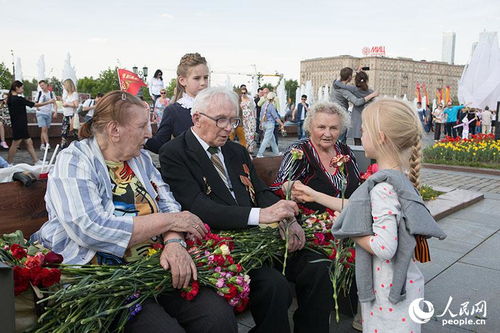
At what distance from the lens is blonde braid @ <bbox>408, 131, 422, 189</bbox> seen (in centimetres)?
222

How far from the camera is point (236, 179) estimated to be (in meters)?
3.06

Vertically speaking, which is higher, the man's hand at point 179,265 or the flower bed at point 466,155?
the man's hand at point 179,265

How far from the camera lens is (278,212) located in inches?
106

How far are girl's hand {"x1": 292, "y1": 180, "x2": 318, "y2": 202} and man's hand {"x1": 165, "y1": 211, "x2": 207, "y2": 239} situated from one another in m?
0.70

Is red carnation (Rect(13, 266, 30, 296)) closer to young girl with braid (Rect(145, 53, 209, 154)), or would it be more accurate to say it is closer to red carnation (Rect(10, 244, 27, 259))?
red carnation (Rect(10, 244, 27, 259))

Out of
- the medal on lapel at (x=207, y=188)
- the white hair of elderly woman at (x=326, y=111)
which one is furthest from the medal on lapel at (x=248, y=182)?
the white hair of elderly woman at (x=326, y=111)

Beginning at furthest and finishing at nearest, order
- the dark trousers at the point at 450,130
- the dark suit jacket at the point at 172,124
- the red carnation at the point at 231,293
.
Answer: the dark trousers at the point at 450,130 < the dark suit jacket at the point at 172,124 < the red carnation at the point at 231,293

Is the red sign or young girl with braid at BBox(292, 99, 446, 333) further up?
the red sign

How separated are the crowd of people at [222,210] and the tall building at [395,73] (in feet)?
357

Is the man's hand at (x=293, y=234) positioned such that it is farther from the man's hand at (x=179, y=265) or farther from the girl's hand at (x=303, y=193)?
the man's hand at (x=179, y=265)

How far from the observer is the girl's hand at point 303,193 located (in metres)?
2.80

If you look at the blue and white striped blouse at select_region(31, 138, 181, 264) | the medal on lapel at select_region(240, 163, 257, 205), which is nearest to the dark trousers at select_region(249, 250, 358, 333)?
the medal on lapel at select_region(240, 163, 257, 205)

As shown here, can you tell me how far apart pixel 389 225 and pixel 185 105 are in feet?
8.10

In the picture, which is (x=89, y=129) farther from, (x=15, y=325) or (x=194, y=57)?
(x=194, y=57)
